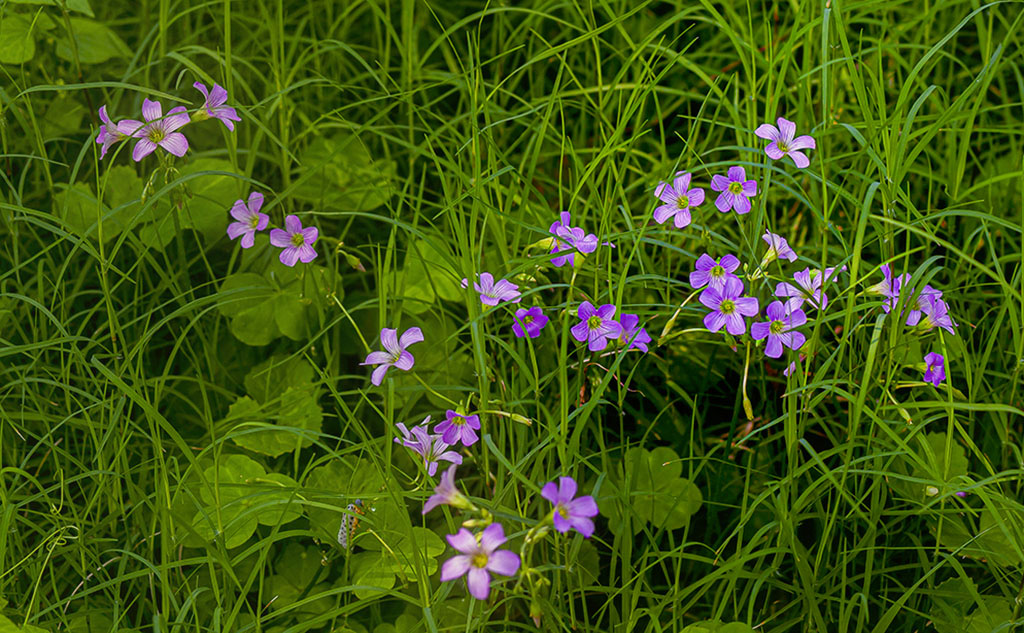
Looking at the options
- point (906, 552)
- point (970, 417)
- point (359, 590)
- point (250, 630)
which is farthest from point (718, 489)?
point (250, 630)

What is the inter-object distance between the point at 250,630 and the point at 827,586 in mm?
953

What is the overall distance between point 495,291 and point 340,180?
790 millimetres

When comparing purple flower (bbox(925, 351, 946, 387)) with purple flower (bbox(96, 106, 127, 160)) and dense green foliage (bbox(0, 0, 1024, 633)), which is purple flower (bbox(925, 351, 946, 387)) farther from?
purple flower (bbox(96, 106, 127, 160))

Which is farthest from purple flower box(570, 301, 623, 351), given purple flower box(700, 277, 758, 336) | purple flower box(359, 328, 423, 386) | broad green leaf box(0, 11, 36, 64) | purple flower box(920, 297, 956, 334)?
broad green leaf box(0, 11, 36, 64)

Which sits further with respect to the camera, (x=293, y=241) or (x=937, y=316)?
(x=293, y=241)

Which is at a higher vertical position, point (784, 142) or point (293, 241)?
point (784, 142)

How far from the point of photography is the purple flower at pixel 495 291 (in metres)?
1.50

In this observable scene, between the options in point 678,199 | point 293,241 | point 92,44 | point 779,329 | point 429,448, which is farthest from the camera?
point 92,44

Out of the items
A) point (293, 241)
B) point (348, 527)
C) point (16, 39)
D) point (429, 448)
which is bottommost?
point (348, 527)

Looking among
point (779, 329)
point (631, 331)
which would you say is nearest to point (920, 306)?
point (779, 329)

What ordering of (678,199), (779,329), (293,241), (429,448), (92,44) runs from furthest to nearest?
(92,44) → (293,241) → (678,199) → (779,329) → (429,448)

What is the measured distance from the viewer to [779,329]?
1.54m

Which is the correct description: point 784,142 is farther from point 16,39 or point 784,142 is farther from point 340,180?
point 16,39

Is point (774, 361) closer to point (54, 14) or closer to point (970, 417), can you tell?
point (970, 417)
